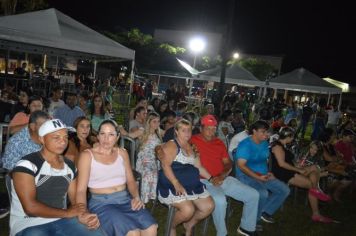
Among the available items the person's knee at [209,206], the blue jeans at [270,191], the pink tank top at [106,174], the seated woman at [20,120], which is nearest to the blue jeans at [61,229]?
the pink tank top at [106,174]

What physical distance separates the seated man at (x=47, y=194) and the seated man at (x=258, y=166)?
2.60 metres

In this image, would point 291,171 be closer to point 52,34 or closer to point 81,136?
point 81,136

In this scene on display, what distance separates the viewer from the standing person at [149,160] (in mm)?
4820

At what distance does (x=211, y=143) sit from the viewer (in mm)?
4844

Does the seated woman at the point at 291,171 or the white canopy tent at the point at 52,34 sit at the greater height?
the white canopy tent at the point at 52,34

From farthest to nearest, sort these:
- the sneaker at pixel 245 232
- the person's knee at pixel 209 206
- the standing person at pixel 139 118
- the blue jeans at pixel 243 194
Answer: the standing person at pixel 139 118 < the sneaker at pixel 245 232 < the blue jeans at pixel 243 194 < the person's knee at pixel 209 206

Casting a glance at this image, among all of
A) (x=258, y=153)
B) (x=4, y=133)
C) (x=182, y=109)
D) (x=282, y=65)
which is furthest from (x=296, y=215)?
(x=282, y=65)

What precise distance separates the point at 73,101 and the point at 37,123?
2933 millimetres

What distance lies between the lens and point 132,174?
3678mm

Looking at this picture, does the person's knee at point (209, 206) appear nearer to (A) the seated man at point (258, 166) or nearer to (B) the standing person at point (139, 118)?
(A) the seated man at point (258, 166)

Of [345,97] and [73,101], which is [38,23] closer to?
[73,101]

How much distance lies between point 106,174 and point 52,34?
13.9 ft

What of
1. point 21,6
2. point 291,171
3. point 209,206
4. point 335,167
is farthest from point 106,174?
point 21,6

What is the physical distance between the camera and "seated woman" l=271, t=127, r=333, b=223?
5.57m
